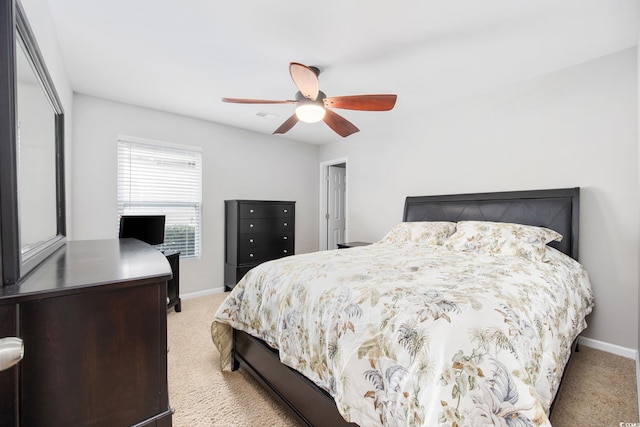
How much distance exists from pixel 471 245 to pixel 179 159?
3624 millimetres

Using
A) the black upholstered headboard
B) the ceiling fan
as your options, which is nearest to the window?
the ceiling fan

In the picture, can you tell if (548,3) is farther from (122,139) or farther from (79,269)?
(122,139)

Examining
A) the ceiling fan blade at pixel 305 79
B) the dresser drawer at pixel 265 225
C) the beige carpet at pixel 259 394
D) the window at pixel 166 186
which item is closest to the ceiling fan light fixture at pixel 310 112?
the ceiling fan blade at pixel 305 79

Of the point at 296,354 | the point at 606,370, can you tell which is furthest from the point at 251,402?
the point at 606,370

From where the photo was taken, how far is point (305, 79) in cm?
208

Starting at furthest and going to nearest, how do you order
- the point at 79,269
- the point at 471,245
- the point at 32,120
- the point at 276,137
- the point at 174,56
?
the point at 276,137 → the point at 471,245 → the point at 174,56 → the point at 32,120 → the point at 79,269

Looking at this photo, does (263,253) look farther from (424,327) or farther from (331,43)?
(424,327)

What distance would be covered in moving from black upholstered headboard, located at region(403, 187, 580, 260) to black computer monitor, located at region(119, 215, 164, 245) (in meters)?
2.98

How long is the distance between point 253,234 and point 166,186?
1289 mm

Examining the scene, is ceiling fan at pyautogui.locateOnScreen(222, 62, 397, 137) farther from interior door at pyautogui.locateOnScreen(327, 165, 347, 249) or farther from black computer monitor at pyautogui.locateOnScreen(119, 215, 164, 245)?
interior door at pyautogui.locateOnScreen(327, 165, 347, 249)

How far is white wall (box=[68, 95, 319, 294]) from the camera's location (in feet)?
10.5

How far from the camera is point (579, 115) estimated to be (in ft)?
8.35

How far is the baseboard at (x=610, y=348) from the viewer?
2.33 m

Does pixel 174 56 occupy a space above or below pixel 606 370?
above
